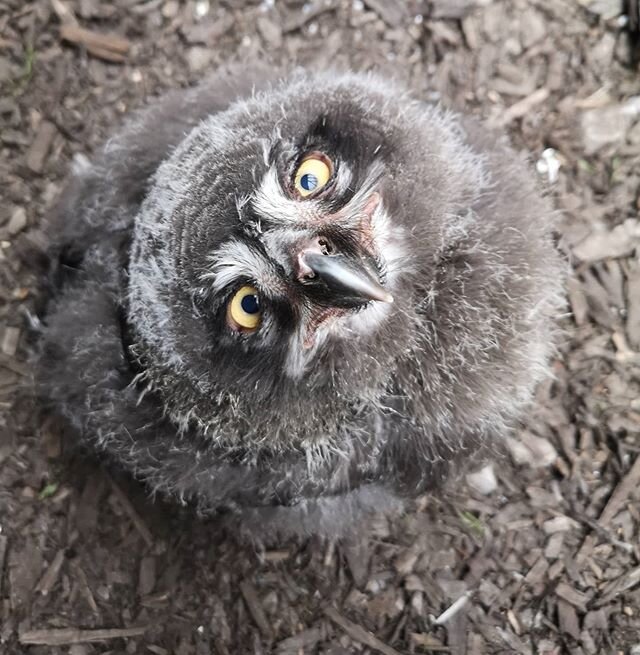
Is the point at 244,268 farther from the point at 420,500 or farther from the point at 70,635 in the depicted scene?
the point at 70,635

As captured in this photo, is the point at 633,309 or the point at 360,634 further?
the point at 633,309

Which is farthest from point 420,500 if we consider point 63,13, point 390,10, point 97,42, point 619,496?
point 63,13

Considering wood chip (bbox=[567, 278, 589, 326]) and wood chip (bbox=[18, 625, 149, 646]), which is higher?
wood chip (bbox=[567, 278, 589, 326])

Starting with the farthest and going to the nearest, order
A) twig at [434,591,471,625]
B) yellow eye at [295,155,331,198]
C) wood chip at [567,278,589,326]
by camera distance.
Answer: wood chip at [567,278,589,326], twig at [434,591,471,625], yellow eye at [295,155,331,198]

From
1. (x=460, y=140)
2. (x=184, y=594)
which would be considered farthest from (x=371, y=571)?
(x=460, y=140)

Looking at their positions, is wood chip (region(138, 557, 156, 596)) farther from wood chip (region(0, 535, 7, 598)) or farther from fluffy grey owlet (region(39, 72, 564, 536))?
wood chip (region(0, 535, 7, 598))

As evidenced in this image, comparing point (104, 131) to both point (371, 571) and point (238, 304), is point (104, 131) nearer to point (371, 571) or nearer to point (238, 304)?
point (238, 304)

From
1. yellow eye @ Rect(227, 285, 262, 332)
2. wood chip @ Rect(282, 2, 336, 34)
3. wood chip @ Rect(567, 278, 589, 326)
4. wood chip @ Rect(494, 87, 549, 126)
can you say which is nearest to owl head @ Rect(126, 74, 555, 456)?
yellow eye @ Rect(227, 285, 262, 332)
